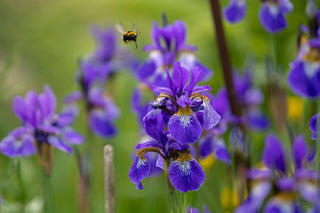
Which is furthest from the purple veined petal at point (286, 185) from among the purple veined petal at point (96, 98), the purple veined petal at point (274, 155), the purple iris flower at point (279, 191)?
the purple veined petal at point (96, 98)

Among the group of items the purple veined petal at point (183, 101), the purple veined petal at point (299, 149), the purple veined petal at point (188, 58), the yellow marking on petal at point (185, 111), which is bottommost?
the purple veined petal at point (299, 149)

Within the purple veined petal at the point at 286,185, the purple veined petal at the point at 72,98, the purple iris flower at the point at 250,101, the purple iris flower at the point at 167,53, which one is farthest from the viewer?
the purple veined petal at the point at 72,98

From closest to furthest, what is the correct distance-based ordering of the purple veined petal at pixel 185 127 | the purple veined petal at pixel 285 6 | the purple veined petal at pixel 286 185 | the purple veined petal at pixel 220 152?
the purple veined petal at pixel 185 127 < the purple veined petal at pixel 286 185 < the purple veined petal at pixel 220 152 < the purple veined petal at pixel 285 6

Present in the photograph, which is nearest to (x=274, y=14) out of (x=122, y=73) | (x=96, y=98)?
(x=96, y=98)

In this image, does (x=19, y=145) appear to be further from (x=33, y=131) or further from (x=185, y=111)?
(x=185, y=111)

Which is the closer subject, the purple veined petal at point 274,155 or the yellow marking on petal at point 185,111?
the yellow marking on petal at point 185,111

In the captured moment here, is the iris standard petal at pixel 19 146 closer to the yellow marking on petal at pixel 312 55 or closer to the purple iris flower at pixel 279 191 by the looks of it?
the purple iris flower at pixel 279 191
